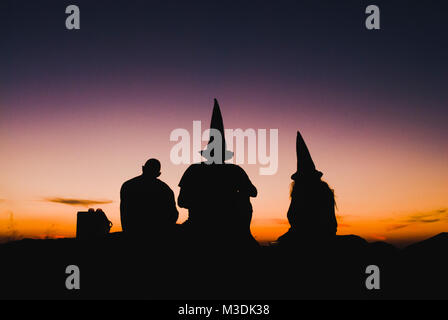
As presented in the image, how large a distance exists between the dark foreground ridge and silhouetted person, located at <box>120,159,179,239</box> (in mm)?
290

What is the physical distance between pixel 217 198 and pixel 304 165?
2.50 metres

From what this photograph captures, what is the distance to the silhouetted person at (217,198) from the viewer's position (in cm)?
863

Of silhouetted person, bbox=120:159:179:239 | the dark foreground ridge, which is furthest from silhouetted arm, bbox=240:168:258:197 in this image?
silhouetted person, bbox=120:159:179:239

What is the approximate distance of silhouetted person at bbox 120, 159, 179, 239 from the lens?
783 cm

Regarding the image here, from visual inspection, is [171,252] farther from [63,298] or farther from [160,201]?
[63,298]

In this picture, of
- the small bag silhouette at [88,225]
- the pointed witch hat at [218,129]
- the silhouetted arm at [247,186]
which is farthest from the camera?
the pointed witch hat at [218,129]

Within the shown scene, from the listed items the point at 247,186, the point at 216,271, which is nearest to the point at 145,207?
the point at 216,271

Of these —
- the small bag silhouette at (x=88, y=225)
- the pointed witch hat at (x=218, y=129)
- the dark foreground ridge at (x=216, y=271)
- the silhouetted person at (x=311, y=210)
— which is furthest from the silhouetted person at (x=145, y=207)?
the silhouetted person at (x=311, y=210)

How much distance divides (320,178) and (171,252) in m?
4.27

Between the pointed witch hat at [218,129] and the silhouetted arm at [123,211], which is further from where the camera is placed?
the pointed witch hat at [218,129]

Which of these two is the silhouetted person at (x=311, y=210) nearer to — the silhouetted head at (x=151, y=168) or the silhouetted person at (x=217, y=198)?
the silhouetted person at (x=217, y=198)

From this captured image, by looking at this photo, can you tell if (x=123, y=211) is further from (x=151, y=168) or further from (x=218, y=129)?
(x=218, y=129)

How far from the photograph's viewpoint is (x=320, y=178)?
361 inches
